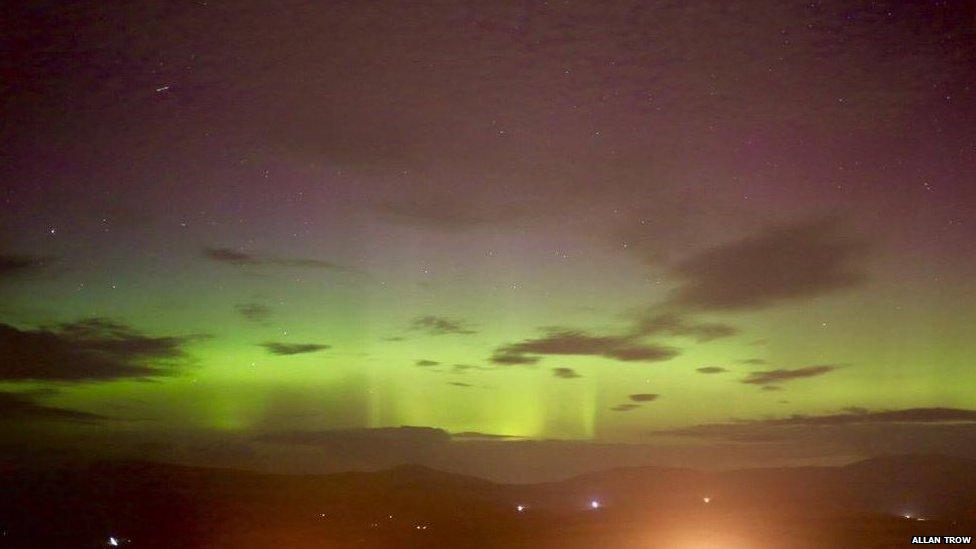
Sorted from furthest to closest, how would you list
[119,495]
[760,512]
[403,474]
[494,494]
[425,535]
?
[403,474] < [494,494] < [119,495] < [760,512] < [425,535]

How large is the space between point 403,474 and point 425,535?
128 meters

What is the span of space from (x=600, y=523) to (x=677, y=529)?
1049cm

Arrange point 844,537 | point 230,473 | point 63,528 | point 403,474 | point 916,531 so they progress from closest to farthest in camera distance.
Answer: point 844,537 < point 916,531 < point 63,528 < point 230,473 < point 403,474

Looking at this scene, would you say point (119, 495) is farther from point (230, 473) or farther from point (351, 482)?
point (351, 482)

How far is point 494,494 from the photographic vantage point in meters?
168

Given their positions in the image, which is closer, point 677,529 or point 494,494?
point 677,529

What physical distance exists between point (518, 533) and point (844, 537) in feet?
82.8

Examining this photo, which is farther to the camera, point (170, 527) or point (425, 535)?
point (170, 527)

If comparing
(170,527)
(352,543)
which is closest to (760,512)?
(352,543)

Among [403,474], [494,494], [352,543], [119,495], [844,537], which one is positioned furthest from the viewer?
[403,474]

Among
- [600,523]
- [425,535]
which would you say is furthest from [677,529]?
[425,535]

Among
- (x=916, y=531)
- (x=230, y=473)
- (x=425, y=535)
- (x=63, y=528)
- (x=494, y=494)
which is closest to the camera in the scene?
(x=916, y=531)

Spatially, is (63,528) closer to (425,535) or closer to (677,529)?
(425,535)

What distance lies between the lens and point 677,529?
55.4 metres
